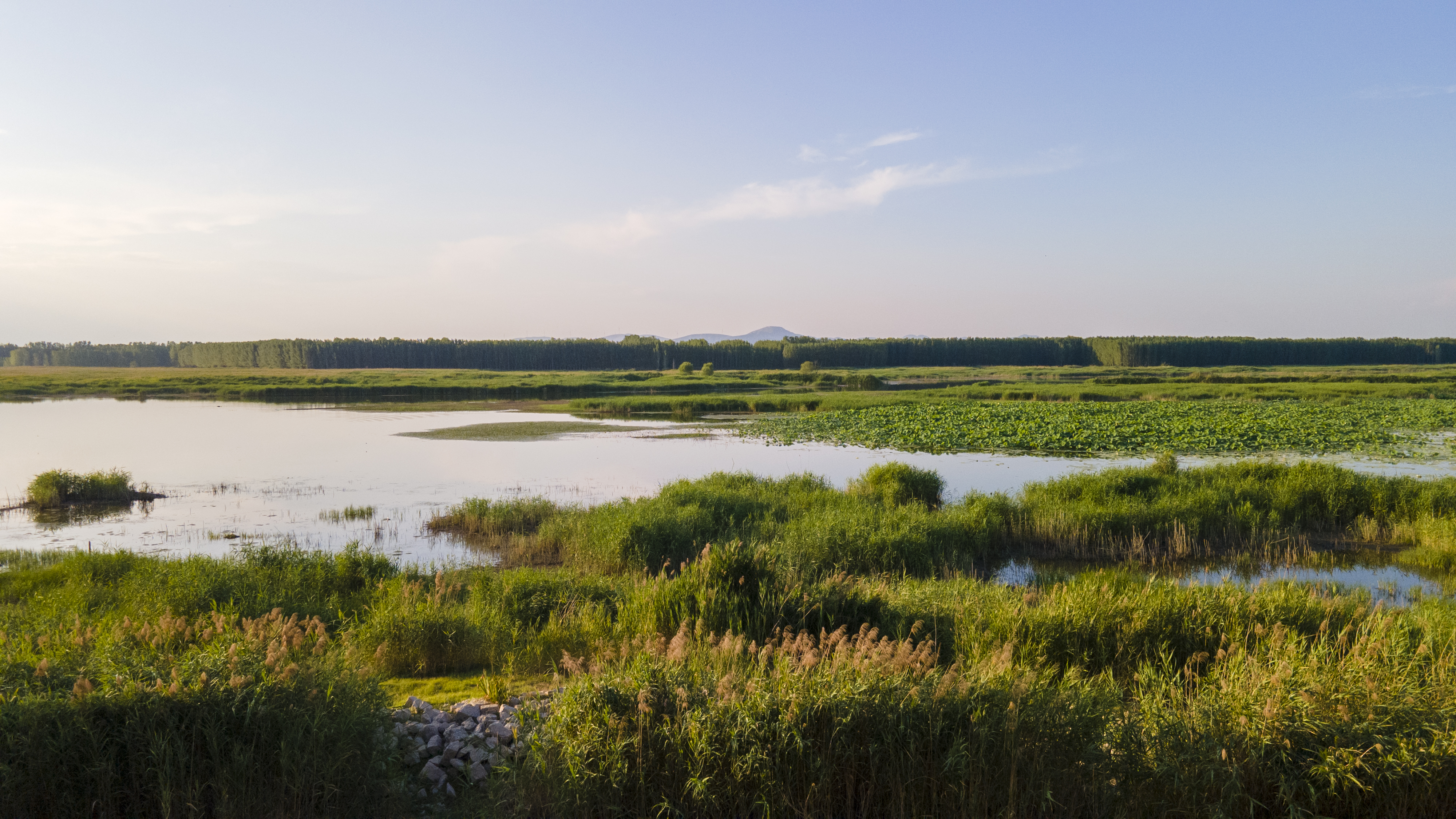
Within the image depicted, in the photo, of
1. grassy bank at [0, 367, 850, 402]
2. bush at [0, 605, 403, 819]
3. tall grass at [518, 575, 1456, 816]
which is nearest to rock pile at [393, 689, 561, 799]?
bush at [0, 605, 403, 819]

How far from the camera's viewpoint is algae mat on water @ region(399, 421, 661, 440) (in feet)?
111

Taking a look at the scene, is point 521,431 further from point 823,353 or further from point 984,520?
point 823,353

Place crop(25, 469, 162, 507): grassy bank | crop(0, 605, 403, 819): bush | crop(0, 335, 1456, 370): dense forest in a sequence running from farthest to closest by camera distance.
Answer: crop(0, 335, 1456, 370): dense forest < crop(25, 469, 162, 507): grassy bank < crop(0, 605, 403, 819): bush

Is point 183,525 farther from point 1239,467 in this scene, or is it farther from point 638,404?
point 638,404

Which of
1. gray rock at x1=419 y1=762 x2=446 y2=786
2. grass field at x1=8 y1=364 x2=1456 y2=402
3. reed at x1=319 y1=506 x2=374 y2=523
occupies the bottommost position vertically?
reed at x1=319 y1=506 x2=374 y2=523

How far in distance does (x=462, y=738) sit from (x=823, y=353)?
130 metres

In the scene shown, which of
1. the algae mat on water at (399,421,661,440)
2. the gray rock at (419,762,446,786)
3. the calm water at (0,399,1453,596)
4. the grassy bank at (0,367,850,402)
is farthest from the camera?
the grassy bank at (0,367,850,402)

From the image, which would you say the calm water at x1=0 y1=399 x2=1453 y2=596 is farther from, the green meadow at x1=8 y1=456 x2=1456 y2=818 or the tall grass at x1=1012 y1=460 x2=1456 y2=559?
the green meadow at x1=8 y1=456 x2=1456 y2=818

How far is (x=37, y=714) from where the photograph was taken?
4203mm

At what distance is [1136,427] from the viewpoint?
32812 mm

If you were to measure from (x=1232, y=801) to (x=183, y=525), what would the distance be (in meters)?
19.1

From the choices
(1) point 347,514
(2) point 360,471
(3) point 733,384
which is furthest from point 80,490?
(3) point 733,384

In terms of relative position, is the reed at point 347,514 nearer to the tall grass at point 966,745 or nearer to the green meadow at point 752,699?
the green meadow at point 752,699

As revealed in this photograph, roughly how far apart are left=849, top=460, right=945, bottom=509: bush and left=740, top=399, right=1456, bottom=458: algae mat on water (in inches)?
445
